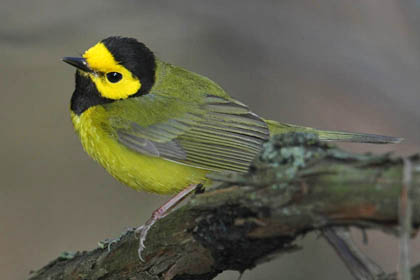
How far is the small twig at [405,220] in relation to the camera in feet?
5.37

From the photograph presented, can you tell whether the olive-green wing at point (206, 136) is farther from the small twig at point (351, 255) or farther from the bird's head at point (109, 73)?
the small twig at point (351, 255)

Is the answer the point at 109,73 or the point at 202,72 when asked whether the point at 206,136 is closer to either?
the point at 109,73

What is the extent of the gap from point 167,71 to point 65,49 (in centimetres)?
239

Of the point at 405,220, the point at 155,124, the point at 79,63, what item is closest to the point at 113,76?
the point at 79,63

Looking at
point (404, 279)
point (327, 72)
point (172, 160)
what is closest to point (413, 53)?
point (327, 72)

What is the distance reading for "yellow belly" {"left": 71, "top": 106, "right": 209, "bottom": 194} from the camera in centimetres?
335

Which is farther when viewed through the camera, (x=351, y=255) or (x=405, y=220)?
(x=351, y=255)

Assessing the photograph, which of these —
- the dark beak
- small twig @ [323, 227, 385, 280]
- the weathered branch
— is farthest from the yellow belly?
small twig @ [323, 227, 385, 280]

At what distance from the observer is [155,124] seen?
359 centimetres

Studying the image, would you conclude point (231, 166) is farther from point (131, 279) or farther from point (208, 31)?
point (208, 31)

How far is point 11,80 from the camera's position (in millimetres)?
6055

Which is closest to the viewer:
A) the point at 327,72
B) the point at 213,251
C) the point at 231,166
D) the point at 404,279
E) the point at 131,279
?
the point at 404,279

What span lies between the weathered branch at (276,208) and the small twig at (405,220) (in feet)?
0.04

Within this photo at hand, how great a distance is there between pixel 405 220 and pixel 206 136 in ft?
6.44
